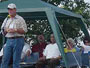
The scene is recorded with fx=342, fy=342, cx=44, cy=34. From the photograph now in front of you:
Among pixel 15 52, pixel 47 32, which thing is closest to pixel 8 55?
pixel 15 52

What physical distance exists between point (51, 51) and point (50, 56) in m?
0.14

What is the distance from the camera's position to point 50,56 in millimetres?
9156

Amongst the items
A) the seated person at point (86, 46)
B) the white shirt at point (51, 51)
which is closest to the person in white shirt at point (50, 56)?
the white shirt at point (51, 51)

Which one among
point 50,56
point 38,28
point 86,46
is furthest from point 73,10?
point 50,56

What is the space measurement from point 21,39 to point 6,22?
20.0 inches

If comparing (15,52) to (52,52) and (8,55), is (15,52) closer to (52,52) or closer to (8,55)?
(8,55)

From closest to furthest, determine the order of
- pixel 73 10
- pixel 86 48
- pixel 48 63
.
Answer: pixel 48 63 < pixel 86 48 < pixel 73 10

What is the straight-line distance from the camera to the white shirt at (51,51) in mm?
9084

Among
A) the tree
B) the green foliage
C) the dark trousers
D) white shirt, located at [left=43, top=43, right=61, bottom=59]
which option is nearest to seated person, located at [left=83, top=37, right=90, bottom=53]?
white shirt, located at [left=43, top=43, right=61, bottom=59]

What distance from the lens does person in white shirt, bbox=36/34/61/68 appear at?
8781mm

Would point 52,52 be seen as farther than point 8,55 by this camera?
Yes

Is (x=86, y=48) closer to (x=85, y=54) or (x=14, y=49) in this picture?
(x=85, y=54)

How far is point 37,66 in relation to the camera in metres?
9.13

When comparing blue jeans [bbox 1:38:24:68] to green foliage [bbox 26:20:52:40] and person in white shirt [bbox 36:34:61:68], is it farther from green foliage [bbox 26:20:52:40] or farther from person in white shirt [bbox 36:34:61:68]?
green foliage [bbox 26:20:52:40]
